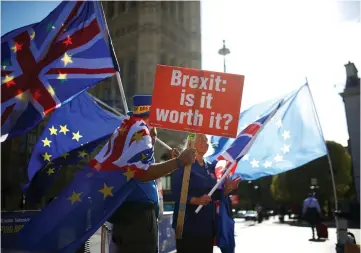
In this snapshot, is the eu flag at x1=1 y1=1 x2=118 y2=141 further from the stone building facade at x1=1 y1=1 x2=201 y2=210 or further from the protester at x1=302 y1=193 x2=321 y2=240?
the stone building facade at x1=1 y1=1 x2=201 y2=210

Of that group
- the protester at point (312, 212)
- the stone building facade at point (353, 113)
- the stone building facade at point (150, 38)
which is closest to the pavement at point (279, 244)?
the protester at point (312, 212)

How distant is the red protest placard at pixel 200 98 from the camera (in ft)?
13.1

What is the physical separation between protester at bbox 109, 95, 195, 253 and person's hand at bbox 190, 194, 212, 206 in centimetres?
67

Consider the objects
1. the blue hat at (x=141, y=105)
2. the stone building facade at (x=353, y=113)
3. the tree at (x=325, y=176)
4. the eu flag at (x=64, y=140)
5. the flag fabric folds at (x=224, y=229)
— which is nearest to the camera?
the blue hat at (x=141, y=105)

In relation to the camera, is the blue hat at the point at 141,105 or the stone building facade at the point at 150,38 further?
the stone building facade at the point at 150,38

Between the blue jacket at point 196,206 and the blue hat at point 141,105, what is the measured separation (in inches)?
30.0

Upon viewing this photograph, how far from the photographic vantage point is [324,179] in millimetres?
39469

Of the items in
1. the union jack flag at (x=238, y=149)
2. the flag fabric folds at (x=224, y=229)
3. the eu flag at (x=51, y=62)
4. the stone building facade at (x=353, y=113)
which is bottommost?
the flag fabric folds at (x=224, y=229)

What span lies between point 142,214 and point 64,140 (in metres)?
2.37

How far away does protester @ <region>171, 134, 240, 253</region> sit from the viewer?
390 cm

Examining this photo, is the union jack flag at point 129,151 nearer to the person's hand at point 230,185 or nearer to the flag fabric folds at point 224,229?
the flag fabric folds at point 224,229

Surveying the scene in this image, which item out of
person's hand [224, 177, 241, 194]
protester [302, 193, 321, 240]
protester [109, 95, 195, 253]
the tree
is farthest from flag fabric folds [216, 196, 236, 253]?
the tree

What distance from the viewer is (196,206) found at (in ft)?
13.1

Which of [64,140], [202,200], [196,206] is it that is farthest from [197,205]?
[64,140]
